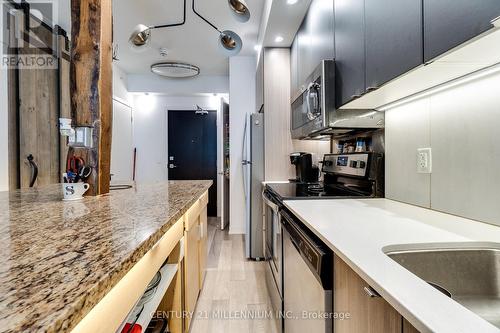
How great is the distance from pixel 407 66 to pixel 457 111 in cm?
36

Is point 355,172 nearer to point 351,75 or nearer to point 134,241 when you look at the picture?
point 351,75

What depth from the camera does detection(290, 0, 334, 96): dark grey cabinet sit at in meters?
1.55

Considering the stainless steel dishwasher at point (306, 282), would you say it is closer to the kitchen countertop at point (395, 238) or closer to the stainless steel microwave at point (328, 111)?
the kitchen countertop at point (395, 238)

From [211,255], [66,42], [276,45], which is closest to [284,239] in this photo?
[211,255]

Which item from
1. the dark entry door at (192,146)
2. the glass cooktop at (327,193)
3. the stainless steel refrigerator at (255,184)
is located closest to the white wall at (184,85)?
the dark entry door at (192,146)

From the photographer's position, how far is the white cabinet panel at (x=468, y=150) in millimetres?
853

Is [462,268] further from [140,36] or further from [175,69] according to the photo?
[175,69]

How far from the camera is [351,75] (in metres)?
1.24

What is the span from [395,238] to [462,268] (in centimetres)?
19

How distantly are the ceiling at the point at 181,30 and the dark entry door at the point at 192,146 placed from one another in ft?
3.53

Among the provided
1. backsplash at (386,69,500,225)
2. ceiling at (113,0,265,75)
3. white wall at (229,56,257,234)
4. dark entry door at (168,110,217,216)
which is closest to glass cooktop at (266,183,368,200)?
backsplash at (386,69,500,225)

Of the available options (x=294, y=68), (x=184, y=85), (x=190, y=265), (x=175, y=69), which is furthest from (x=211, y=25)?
(x=184, y=85)

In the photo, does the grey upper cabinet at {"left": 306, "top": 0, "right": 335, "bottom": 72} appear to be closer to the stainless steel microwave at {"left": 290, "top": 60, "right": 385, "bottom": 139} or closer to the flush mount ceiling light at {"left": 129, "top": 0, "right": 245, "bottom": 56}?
the stainless steel microwave at {"left": 290, "top": 60, "right": 385, "bottom": 139}

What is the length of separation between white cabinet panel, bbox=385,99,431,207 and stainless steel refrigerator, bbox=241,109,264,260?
145 centimetres
